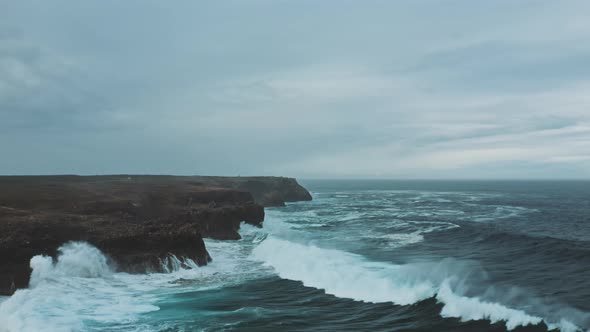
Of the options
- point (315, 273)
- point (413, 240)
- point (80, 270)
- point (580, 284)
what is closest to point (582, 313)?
point (580, 284)

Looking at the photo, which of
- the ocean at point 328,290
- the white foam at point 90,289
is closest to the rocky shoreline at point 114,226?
the white foam at point 90,289

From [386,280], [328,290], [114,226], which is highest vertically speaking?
[114,226]

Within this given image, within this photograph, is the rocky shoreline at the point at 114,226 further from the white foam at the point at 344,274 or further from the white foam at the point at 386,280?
the white foam at the point at 386,280

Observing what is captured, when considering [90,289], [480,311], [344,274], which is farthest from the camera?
[344,274]

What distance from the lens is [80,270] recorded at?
27031 millimetres

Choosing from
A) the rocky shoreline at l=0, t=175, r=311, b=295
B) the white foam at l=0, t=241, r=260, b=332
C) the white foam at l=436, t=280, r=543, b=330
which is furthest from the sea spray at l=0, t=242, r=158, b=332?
the white foam at l=436, t=280, r=543, b=330

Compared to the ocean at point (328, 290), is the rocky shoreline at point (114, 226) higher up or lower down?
higher up

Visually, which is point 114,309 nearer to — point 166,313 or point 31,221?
point 166,313

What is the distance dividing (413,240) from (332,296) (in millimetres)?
20899

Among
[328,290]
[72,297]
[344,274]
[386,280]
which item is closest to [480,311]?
[386,280]

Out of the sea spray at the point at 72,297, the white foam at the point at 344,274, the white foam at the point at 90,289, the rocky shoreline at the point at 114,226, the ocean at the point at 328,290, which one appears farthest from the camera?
the rocky shoreline at the point at 114,226

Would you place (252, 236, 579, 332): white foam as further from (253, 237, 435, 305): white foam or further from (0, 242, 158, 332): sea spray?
(0, 242, 158, 332): sea spray

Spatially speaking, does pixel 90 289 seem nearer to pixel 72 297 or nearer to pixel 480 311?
pixel 72 297

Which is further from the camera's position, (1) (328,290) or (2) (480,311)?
(1) (328,290)
